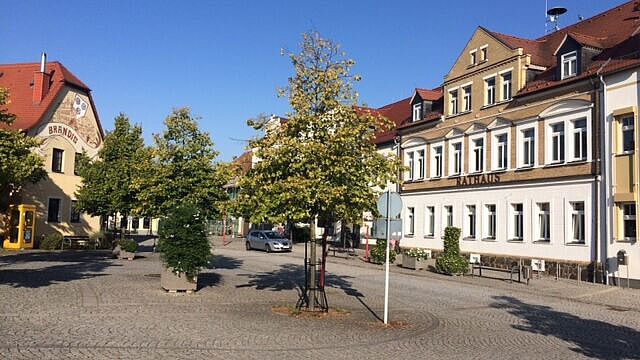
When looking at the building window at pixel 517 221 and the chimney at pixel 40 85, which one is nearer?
the building window at pixel 517 221

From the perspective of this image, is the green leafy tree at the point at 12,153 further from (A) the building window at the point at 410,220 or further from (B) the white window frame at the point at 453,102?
(A) the building window at the point at 410,220

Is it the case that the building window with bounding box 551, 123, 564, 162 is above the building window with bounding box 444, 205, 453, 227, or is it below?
above

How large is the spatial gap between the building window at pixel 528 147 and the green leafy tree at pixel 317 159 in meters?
15.5

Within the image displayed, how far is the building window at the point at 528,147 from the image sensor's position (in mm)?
27562

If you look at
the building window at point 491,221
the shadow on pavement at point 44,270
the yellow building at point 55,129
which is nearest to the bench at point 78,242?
the yellow building at point 55,129

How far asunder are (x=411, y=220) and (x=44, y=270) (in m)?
22.8

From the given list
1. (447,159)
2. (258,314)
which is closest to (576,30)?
(447,159)

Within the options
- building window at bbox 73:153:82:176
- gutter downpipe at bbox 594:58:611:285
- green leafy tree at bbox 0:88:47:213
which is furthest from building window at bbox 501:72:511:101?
building window at bbox 73:153:82:176

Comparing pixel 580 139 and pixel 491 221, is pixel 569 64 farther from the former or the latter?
pixel 491 221

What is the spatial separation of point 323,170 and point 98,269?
13388mm

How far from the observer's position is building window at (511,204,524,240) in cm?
2808

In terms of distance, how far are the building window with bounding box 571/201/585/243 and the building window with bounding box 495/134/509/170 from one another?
4872 millimetres

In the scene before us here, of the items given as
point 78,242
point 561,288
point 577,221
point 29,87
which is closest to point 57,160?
point 29,87

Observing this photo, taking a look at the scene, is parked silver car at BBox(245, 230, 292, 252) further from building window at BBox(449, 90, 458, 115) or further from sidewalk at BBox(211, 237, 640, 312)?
building window at BBox(449, 90, 458, 115)
